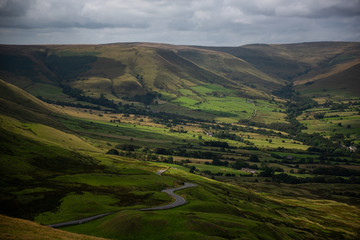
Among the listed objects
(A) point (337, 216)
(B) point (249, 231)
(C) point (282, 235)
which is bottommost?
(A) point (337, 216)

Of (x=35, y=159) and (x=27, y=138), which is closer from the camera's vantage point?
(x=35, y=159)

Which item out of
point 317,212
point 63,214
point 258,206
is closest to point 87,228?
point 63,214

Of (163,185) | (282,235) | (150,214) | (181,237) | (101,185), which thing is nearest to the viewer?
(181,237)

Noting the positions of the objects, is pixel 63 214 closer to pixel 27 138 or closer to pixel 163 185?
pixel 163 185

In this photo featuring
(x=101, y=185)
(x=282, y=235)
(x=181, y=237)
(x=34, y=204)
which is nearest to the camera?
(x=181, y=237)

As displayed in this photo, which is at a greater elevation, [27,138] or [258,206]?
[27,138]

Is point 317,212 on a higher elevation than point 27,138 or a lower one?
lower

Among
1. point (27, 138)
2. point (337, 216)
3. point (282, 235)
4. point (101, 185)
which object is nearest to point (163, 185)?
point (101, 185)

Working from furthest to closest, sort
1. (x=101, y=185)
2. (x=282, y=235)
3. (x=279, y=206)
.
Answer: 1. (x=279, y=206)
2. (x=101, y=185)
3. (x=282, y=235)

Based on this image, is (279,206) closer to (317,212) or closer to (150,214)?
(317,212)
